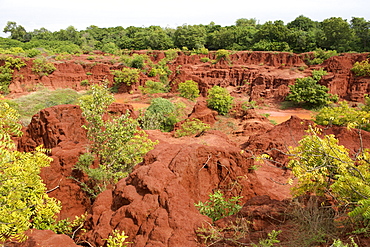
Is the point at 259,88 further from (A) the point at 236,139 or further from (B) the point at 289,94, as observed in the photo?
(A) the point at 236,139

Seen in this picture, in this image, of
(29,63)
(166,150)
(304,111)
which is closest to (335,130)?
(166,150)

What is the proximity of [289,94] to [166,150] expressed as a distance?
24946 mm

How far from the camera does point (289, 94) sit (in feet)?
91.2

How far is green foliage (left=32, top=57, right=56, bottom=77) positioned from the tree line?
717 inches

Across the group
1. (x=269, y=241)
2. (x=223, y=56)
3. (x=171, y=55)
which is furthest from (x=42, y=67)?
(x=269, y=241)

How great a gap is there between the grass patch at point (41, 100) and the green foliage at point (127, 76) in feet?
22.0

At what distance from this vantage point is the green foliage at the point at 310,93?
85.7ft

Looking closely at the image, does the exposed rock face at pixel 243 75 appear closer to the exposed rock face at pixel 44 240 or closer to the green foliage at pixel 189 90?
the green foliage at pixel 189 90

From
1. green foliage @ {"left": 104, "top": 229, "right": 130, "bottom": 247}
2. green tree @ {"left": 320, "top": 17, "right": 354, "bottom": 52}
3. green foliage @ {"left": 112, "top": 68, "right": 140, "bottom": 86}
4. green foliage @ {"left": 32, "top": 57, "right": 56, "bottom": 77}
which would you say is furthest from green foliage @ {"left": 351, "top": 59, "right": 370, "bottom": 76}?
green foliage @ {"left": 32, "top": 57, "right": 56, "bottom": 77}

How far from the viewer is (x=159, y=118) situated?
19.2 metres

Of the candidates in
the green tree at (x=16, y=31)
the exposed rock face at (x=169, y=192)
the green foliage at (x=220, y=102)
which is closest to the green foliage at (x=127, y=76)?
the green foliage at (x=220, y=102)

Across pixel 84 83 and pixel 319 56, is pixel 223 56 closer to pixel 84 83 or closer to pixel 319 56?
pixel 319 56

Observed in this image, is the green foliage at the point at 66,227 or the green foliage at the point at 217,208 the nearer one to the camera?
the green foliage at the point at 217,208

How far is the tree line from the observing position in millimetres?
39688
